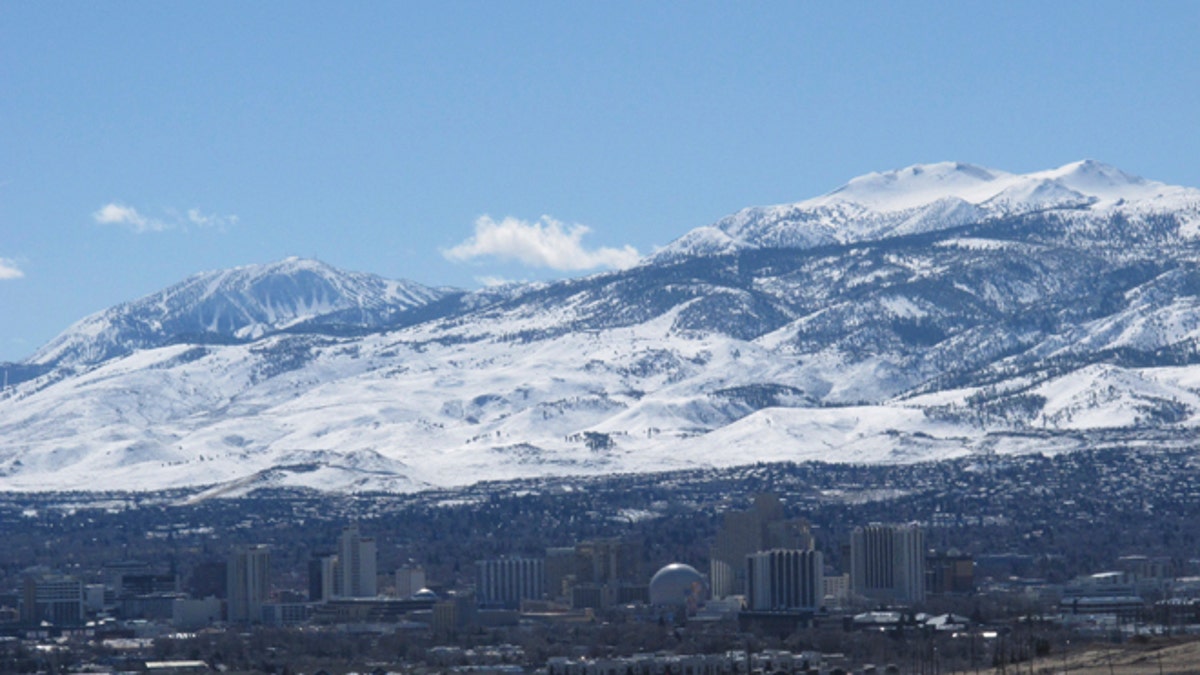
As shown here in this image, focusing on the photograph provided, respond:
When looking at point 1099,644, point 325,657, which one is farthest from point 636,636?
point 1099,644

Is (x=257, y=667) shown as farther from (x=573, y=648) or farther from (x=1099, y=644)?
(x=1099, y=644)

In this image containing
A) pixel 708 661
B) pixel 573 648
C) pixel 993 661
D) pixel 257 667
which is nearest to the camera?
pixel 993 661

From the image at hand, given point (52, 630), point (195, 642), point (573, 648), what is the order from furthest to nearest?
point (52, 630) < point (195, 642) < point (573, 648)

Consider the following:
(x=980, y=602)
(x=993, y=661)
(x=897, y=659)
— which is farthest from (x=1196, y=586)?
(x=993, y=661)

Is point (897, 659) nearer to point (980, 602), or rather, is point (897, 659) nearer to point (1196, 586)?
point (980, 602)

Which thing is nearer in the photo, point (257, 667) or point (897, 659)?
point (897, 659)

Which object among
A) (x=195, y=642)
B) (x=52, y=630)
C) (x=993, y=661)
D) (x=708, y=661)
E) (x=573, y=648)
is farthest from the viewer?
(x=52, y=630)
